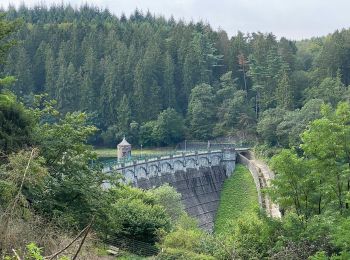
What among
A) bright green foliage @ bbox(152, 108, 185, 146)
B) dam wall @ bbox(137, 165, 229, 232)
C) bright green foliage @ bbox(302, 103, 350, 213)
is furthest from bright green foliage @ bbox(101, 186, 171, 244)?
bright green foliage @ bbox(152, 108, 185, 146)

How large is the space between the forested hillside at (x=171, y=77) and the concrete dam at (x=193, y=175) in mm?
6552

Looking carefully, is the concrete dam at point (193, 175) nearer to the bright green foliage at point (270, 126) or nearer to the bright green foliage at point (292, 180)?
the bright green foliage at point (270, 126)

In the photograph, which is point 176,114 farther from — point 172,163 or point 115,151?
point 172,163

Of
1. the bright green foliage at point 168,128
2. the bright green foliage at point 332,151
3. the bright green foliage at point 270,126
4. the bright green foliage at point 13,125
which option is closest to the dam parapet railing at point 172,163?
the bright green foliage at point 270,126

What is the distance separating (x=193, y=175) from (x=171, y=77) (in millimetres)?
19065

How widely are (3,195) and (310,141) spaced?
32.1 feet

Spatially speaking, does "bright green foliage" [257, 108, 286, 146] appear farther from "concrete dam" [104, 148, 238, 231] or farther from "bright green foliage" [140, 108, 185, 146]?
"bright green foliage" [140, 108, 185, 146]

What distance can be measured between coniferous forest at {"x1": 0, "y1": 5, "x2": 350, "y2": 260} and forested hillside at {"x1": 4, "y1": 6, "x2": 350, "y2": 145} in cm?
13

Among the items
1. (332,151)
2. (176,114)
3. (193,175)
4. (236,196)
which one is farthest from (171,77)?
(332,151)

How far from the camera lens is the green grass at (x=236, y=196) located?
A: 40562mm

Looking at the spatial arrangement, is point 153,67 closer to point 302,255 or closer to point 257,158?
point 257,158

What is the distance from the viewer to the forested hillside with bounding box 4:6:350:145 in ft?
196

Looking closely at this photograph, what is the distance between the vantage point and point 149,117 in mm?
60875

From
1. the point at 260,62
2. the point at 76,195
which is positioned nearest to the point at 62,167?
the point at 76,195
